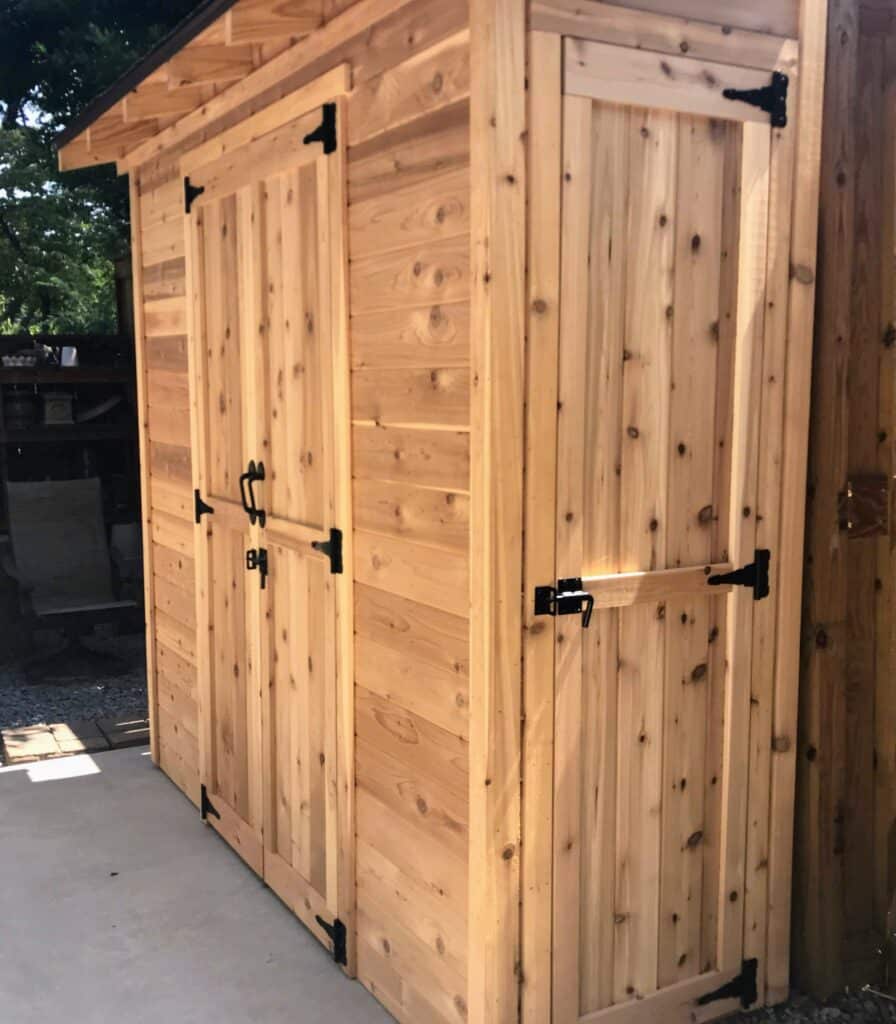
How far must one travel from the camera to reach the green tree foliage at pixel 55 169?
863cm

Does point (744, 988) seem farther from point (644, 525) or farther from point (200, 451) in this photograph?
A: point (200, 451)

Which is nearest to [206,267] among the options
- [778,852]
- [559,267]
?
[559,267]

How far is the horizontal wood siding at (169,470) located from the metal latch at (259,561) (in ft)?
2.64

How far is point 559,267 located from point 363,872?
5.55 ft

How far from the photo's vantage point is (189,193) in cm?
405

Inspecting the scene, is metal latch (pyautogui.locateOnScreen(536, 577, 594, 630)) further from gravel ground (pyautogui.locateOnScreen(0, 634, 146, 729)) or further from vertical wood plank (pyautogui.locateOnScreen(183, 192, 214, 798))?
gravel ground (pyautogui.locateOnScreen(0, 634, 146, 729))

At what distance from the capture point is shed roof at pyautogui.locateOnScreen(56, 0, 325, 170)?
303 cm

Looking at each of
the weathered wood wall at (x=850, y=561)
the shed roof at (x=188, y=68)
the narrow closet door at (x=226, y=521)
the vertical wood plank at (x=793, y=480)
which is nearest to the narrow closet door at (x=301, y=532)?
the narrow closet door at (x=226, y=521)

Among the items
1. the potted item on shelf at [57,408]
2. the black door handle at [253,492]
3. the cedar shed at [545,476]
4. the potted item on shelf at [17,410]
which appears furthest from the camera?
the potted item on shelf at [57,408]

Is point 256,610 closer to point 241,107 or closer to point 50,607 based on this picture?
point 241,107

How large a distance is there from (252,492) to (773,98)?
1879mm

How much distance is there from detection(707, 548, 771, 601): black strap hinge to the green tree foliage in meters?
3.62

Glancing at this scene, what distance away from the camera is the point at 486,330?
2.40m

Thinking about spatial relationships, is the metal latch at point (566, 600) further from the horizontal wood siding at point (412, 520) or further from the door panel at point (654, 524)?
the horizontal wood siding at point (412, 520)
